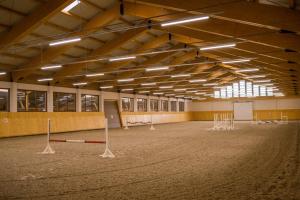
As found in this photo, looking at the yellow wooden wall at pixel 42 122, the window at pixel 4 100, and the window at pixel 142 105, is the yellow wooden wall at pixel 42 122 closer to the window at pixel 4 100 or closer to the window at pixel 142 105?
the window at pixel 4 100

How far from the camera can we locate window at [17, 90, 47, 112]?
20.7 metres

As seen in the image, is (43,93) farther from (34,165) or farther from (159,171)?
(159,171)

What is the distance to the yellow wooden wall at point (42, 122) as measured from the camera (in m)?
18.9

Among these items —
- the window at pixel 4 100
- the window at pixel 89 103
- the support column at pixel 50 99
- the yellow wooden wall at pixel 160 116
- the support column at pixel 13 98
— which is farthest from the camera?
the yellow wooden wall at pixel 160 116

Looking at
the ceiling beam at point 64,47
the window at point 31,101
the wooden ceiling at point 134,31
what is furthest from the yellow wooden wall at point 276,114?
the ceiling beam at point 64,47

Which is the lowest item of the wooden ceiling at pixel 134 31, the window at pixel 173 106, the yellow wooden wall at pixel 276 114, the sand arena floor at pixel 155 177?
the sand arena floor at pixel 155 177

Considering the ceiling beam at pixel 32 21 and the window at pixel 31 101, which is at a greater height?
the ceiling beam at pixel 32 21

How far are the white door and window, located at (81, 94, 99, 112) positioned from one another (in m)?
27.6

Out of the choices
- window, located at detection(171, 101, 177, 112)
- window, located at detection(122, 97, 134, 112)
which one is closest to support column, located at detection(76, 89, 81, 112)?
window, located at detection(122, 97, 134, 112)

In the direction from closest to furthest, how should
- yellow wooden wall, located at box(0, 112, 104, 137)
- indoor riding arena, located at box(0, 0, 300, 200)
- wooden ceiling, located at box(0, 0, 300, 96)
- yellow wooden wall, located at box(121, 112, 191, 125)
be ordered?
1. indoor riding arena, located at box(0, 0, 300, 200)
2. wooden ceiling, located at box(0, 0, 300, 96)
3. yellow wooden wall, located at box(0, 112, 104, 137)
4. yellow wooden wall, located at box(121, 112, 191, 125)

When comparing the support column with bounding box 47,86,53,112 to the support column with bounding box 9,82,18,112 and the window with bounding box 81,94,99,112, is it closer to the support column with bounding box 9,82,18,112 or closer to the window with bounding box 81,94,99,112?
the support column with bounding box 9,82,18,112

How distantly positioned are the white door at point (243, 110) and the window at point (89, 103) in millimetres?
27610

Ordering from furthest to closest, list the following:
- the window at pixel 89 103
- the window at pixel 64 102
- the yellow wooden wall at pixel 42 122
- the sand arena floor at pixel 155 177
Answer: the window at pixel 89 103 → the window at pixel 64 102 → the yellow wooden wall at pixel 42 122 → the sand arena floor at pixel 155 177

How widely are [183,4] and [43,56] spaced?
1092cm
